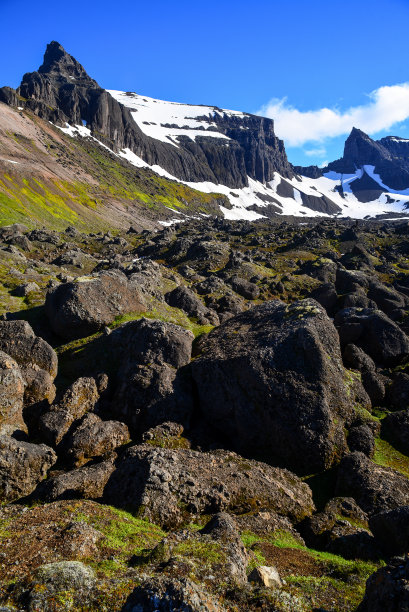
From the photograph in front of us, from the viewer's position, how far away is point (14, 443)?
15984 millimetres

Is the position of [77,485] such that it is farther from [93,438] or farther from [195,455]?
[195,455]

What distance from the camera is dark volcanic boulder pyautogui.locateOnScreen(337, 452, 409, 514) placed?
16609 mm

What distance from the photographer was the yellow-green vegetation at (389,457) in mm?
19953

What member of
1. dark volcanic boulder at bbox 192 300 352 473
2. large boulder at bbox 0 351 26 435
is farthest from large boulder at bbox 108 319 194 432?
large boulder at bbox 0 351 26 435

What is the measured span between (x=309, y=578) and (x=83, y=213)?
142 m

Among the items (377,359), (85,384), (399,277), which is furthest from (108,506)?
(399,277)

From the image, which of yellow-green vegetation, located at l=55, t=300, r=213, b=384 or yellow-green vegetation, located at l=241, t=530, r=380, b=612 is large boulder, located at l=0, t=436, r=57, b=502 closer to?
yellow-green vegetation, located at l=55, t=300, r=213, b=384

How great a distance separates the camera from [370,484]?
17156 millimetres

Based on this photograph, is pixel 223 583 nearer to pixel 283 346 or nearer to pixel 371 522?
pixel 371 522

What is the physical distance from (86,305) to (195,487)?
16.2 m

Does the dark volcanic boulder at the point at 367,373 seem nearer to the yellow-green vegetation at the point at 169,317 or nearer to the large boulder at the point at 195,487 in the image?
the large boulder at the point at 195,487

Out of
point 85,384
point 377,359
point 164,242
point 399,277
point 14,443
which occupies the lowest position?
point 14,443

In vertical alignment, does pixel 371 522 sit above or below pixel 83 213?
below

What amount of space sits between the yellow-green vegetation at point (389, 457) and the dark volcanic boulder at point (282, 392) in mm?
2710
